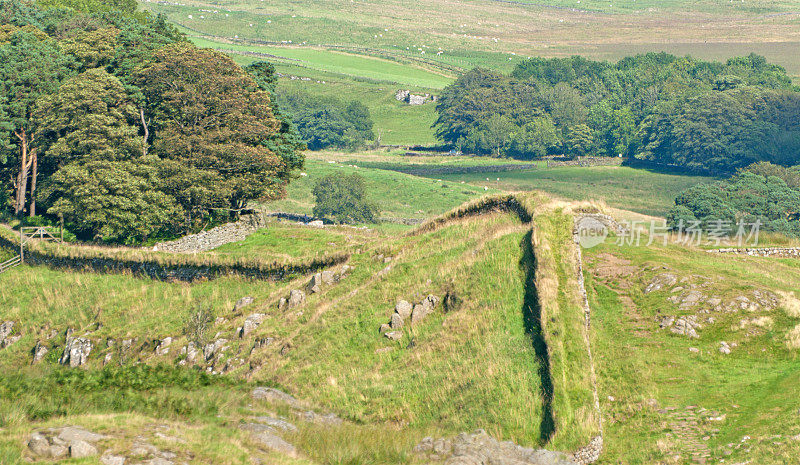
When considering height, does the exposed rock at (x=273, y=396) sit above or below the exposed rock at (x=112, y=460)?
below

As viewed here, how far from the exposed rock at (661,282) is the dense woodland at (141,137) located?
3096 centimetres

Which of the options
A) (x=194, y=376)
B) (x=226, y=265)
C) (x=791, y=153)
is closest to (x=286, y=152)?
(x=226, y=265)

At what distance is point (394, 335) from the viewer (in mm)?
27578

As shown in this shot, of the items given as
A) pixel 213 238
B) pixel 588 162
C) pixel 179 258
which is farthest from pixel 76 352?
pixel 588 162

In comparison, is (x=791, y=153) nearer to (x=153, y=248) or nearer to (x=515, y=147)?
(x=515, y=147)

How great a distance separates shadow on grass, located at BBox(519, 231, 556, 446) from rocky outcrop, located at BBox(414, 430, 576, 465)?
0.81m

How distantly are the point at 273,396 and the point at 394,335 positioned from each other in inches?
204

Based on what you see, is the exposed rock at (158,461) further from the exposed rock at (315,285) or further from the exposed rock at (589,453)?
the exposed rock at (315,285)

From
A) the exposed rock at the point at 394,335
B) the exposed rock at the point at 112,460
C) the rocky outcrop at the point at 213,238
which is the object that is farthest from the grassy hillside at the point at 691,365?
the rocky outcrop at the point at 213,238

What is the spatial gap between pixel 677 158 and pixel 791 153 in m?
20.5

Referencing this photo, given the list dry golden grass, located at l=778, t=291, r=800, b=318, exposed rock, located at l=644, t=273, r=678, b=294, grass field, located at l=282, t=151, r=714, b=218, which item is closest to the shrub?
grass field, located at l=282, t=151, r=714, b=218

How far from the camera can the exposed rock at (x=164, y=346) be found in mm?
34125

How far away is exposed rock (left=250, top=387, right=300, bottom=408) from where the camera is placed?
23594mm

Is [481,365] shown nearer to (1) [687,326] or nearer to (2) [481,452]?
(2) [481,452]
